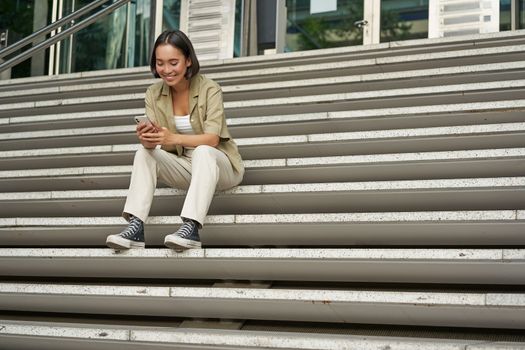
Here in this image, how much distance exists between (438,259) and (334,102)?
1879 mm

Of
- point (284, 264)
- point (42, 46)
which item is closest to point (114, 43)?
point (42, 46)

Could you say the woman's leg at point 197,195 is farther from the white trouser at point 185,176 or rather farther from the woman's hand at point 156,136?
the woman's hand at point 156,136

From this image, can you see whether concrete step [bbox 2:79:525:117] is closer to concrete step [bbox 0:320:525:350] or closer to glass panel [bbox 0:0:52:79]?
concrete step [bbox 0:320:525:350]

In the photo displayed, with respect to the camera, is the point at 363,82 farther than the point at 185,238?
Yes

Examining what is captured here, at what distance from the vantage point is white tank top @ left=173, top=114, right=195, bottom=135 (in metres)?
3.32

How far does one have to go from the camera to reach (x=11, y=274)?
328cm

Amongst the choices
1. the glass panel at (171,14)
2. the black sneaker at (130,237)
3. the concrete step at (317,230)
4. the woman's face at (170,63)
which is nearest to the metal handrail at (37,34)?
the concrete step at (317,230)

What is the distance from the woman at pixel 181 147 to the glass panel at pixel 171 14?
555 centimetres

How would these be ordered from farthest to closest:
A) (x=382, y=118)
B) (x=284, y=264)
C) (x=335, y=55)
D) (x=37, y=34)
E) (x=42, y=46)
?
1. (x=335, y=55)
2. (x=42, y=46)
3. (x=37, y=34)
4. (x=382, y=118)
5. (x=284, y=264)

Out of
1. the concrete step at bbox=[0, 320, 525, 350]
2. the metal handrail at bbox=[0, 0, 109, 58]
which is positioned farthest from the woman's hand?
the metal handrail at bbox=[0, 0, 109, 58]

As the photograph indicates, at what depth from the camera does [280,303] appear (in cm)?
265

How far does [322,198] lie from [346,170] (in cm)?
27

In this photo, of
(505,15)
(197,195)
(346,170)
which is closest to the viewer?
(197,195)

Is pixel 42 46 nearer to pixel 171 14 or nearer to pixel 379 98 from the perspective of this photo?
pixel 379 98
